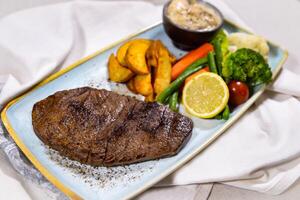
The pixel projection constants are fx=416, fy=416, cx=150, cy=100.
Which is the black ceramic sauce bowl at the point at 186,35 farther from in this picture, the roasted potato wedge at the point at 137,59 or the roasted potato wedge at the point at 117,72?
the roasted potato wedge at the point at 117,72

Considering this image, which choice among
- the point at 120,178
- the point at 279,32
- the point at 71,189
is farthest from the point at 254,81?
the point at 71,189

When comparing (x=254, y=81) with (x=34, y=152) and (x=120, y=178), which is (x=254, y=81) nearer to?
(x=120, y=178)

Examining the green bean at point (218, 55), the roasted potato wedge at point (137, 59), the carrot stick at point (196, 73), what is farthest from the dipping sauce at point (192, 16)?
the roasted potato wedge at point (137, 59)

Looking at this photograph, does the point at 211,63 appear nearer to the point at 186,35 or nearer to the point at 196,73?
the point at 196,73

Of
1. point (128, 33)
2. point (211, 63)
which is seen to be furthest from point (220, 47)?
point (128, 33)

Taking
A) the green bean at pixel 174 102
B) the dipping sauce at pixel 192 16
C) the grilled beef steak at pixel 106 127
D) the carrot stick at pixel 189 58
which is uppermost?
the dipping sauce at pixel 192 16

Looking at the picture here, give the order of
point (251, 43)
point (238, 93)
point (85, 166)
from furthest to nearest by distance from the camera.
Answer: point (251, 43)
point (238, 93)
point (85, 166)
